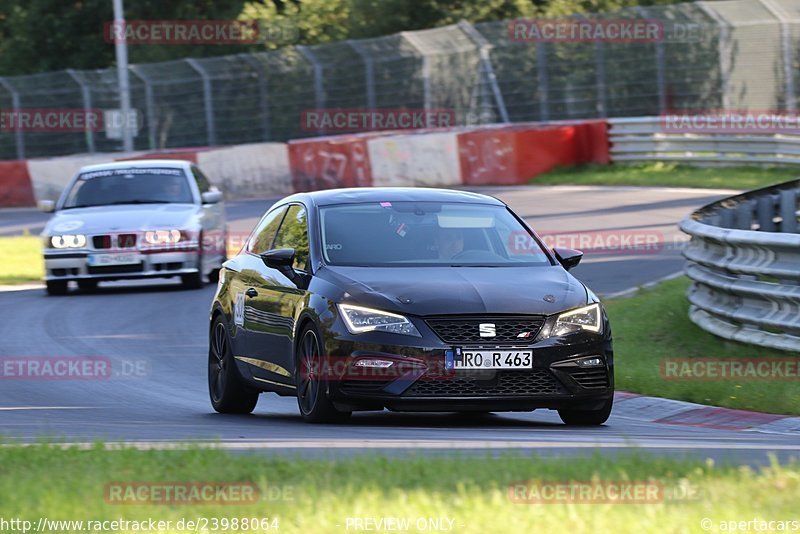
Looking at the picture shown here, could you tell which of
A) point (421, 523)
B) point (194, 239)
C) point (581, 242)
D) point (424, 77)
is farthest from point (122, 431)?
point (424, 77)

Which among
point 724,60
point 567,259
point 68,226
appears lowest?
point 724,60

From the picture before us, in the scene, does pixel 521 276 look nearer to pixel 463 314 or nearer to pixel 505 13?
pixel 463 314

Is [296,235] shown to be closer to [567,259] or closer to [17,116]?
[567,259]

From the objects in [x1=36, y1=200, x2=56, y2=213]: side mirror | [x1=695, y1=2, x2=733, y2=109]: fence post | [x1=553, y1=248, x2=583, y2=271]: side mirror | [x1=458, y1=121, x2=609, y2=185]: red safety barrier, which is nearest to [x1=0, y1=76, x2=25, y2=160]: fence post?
[x1=458, y1=121, x2=609, y2=185]: red safety barrier

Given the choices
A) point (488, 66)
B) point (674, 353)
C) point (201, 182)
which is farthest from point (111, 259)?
point (488, 66)

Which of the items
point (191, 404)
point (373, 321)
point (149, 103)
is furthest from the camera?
point (149, 103)

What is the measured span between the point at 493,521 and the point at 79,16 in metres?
57.0

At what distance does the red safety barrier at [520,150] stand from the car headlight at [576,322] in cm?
2278

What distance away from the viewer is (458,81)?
121 ft

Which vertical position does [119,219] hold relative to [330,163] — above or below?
above

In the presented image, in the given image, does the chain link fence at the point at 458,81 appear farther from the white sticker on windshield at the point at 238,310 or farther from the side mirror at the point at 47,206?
the white sticker on windshield at the point at 238,310

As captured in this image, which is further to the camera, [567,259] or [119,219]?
[119,219]

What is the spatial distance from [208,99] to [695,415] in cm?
3124

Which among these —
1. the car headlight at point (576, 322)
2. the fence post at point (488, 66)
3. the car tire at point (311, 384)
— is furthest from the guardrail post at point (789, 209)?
the fence post at point (488, 66)
